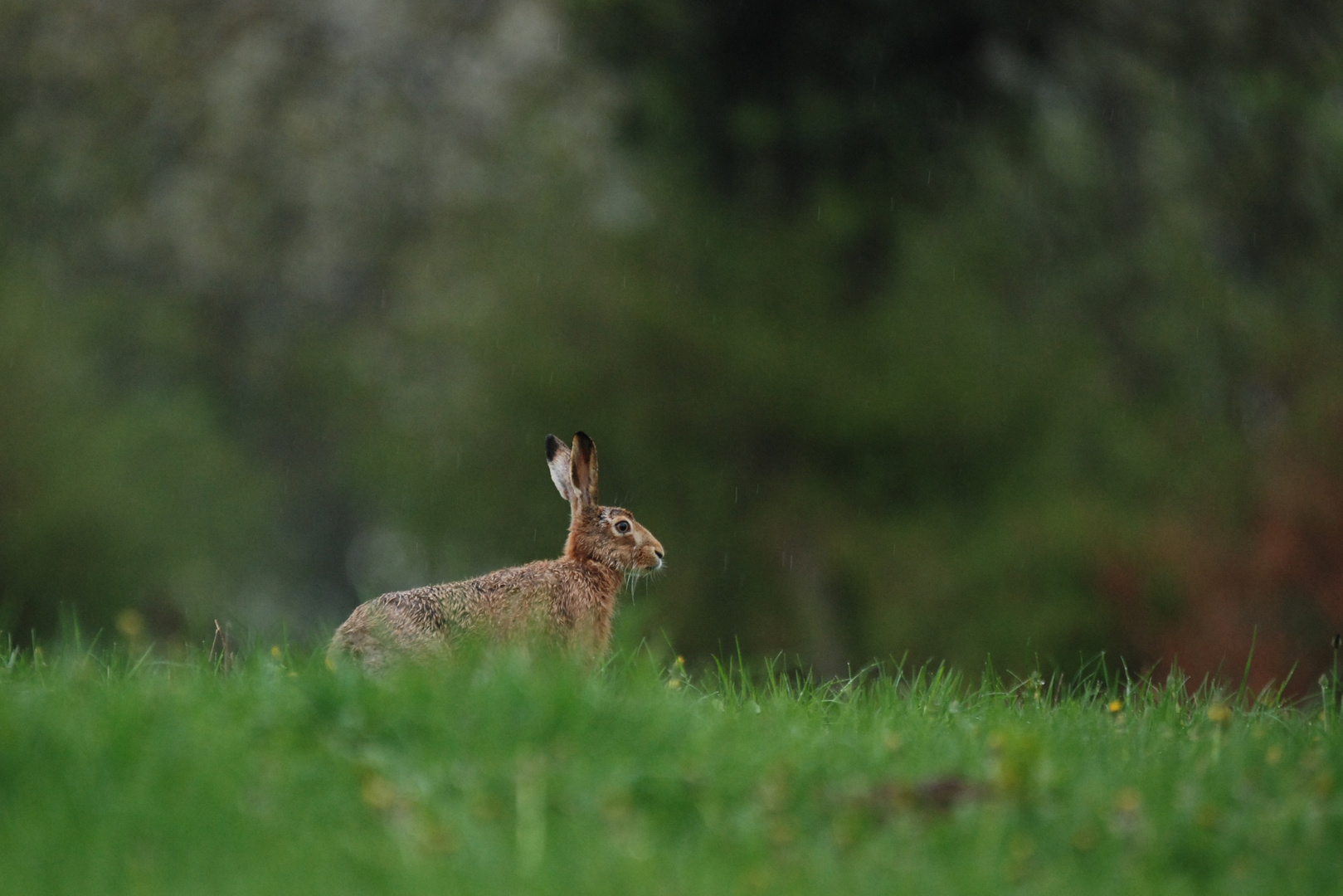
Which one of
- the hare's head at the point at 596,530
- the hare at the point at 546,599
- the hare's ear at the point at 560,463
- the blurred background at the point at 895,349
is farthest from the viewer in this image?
the blurred background at the point at 895,349

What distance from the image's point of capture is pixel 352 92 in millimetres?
30547

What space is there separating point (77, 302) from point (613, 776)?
25.0m

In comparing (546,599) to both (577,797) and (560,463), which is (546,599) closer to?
(560,463)

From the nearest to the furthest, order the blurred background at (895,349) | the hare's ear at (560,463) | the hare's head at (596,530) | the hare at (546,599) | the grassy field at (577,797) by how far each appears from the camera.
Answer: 1. the grassy field at (577,797)
2. the hare at (546,599)
3. the hare's head at (596,530)
4. the hare's ear at (560,463)
5. the blurred background at (895,349)

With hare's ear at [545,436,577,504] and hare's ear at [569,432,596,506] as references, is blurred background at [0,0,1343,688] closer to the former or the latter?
hare's ear at [545,436,577,504]

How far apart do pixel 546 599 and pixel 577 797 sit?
11.1ft

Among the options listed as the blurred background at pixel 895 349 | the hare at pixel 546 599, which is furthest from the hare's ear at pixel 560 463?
the blurred background at pixel 895 349

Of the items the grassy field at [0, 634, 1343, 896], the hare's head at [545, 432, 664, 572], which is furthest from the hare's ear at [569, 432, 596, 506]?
the grassy field at [0, 634, 1343, 896]

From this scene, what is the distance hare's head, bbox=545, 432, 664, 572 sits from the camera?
8602 mm

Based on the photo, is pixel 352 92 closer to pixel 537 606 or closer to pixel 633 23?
pixel 633 23

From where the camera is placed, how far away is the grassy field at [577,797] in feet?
13.6

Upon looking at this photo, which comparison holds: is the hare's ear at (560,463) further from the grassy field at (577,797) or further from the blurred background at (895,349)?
the blurred background at (895,349)

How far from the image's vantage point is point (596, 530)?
864 centimetres

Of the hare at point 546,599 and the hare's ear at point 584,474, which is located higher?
the hare's ear at point 584,474
